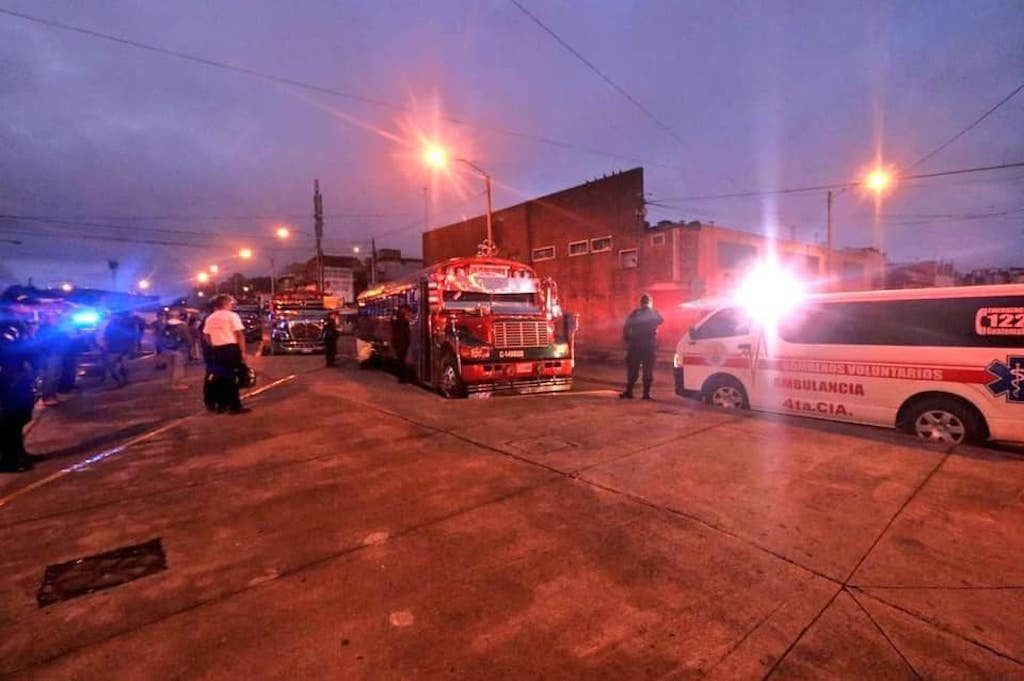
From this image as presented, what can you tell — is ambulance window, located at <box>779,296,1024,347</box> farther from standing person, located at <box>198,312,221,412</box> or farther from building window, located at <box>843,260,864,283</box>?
building window, located at <box>843,260,864,283</box>

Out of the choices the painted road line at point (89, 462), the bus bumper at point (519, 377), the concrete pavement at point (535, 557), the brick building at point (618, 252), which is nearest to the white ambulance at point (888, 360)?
the concrete pavement at point (535, 557)

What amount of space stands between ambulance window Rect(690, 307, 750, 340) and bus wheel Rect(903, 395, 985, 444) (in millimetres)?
2244

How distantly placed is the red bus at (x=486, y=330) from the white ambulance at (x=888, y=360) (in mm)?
3106

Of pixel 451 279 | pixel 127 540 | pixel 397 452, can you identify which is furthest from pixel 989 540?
pixel 451 279

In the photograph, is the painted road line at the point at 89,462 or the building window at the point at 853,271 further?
the building window at the point at 853,271

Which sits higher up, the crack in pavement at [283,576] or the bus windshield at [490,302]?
the bus windshield at [490,302]

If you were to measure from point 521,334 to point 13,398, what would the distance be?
7.01 m

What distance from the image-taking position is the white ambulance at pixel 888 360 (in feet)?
17.8

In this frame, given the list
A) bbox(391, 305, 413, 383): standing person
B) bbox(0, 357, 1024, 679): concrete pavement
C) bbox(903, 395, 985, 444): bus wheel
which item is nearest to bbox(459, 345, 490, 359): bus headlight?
bbox(391, 305, 413, 383): standing person

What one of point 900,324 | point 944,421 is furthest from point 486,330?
point 944,421

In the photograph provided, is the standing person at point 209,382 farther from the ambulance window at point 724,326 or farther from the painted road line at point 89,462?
the ambulance window at point 724,326

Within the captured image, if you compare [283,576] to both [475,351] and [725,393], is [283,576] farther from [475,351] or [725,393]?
[725,393]

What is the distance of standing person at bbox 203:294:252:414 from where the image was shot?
8070mm

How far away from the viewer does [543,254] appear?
30.3 m
